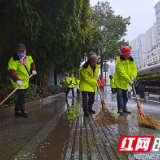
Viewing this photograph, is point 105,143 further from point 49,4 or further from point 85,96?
point 49,4

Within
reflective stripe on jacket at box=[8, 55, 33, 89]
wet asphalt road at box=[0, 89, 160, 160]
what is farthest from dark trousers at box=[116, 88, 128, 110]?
reflective stripe on jacket at box=[8, 55, 33, 89]

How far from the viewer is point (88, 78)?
437 cm

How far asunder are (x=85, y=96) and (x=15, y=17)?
10.1 feet

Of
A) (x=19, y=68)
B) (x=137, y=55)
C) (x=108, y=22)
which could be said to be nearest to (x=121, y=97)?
(x=19, y=68)

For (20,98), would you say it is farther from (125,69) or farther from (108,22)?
(108,22)

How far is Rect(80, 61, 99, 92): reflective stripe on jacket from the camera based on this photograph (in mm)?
4371

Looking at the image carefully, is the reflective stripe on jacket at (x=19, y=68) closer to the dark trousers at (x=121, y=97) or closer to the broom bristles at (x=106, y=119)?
the broom bristles at (x=106, y=119)

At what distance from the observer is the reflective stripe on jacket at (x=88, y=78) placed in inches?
172

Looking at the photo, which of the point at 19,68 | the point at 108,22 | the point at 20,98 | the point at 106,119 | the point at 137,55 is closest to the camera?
the point at 106,119

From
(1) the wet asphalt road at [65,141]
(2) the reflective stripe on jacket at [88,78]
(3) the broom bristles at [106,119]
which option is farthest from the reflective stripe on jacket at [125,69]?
(1) the wet asphalt road at [65,141]

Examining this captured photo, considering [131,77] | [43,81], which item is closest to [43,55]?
[43,81]

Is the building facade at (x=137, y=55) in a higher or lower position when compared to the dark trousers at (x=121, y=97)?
higher

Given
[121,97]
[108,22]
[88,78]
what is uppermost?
[108,22]

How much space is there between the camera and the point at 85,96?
446cm
